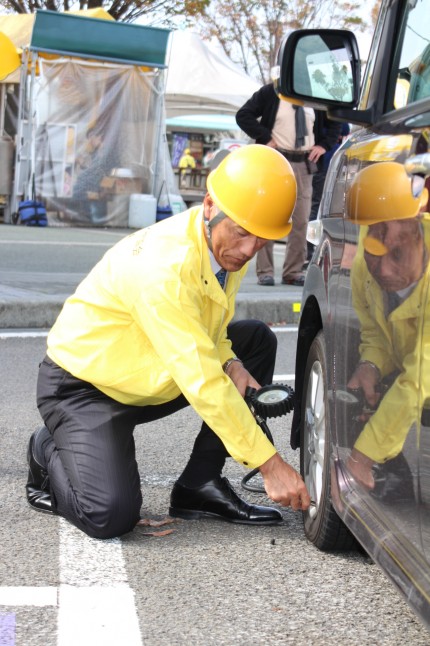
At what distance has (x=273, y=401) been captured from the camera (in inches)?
136

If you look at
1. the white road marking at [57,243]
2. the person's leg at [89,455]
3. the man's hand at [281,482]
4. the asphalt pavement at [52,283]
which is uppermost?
the man's hand at [281,482]

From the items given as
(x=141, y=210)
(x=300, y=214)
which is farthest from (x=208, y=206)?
(x=141, y=210)

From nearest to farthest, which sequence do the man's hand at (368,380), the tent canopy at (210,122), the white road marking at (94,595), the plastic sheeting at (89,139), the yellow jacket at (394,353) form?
the yellow jacket at (394,353)
the man's hand at (368,380)
the white road marking at (94,595)
the plastic sheeting at (89,139)
the tent canopy at (210,122)

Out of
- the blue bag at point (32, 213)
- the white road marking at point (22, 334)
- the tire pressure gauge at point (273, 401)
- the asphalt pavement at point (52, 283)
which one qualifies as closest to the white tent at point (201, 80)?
the blue bag at point (32, 213)

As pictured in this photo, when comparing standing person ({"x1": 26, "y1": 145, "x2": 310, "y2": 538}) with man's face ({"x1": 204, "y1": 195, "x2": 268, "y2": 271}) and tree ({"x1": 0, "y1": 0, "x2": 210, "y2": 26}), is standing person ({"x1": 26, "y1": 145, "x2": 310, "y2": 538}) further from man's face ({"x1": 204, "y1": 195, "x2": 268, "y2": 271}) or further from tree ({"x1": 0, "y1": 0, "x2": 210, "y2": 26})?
tree ({"x1": 0, "y1": 0, "x2": 210, "y2": 26})

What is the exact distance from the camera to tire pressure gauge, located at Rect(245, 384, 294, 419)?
135 inches

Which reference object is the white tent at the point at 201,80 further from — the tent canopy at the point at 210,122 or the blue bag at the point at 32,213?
the tent canopy at the point at 210,122

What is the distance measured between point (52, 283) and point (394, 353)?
6.90m

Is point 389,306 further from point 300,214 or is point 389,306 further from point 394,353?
point 300,214

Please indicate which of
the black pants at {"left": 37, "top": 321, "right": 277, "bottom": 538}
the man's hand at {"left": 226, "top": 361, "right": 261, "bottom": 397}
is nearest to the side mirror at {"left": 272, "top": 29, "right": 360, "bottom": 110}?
the man's hand at {"left": 226, "top": 361, "right": 261, "bottom": 397}

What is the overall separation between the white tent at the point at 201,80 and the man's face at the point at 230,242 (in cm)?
1785

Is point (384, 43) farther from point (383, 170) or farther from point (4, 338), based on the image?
point (4, 338)

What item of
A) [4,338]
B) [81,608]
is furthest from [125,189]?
[81,608]

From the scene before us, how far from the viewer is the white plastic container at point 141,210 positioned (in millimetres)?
16922
